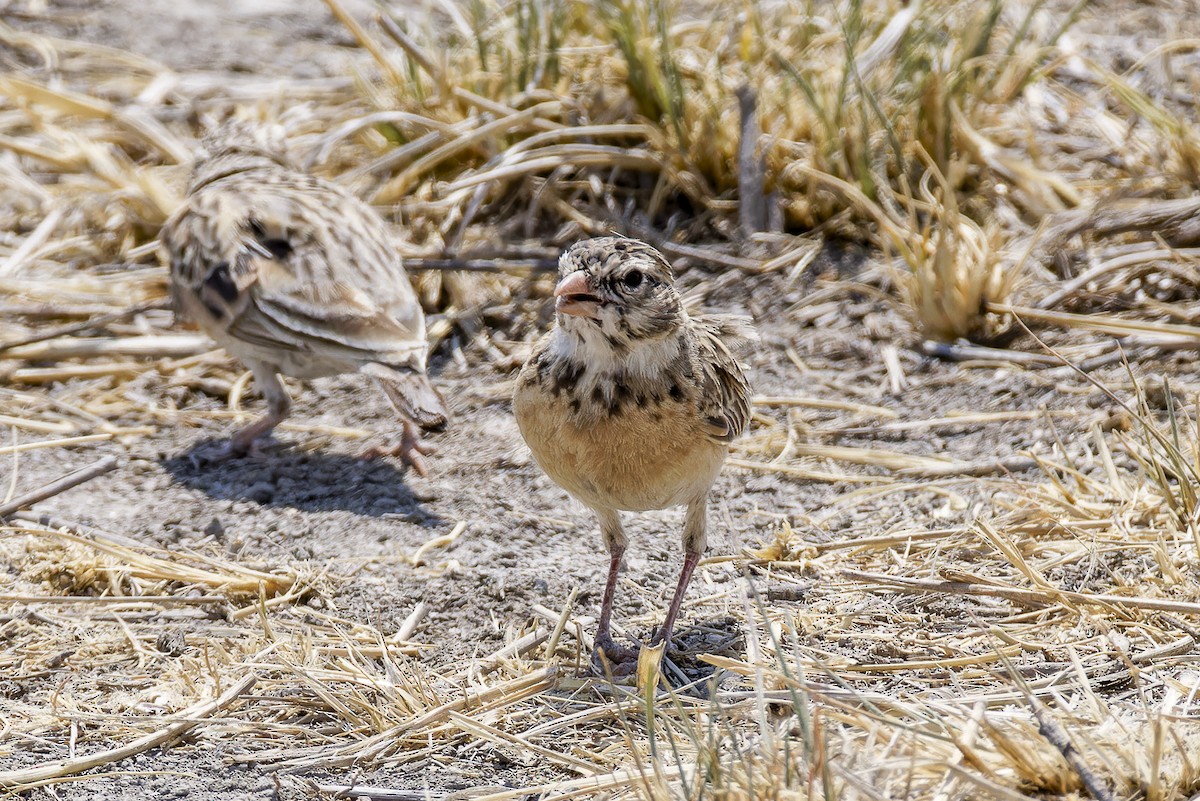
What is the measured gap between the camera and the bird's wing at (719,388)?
13.4 ft

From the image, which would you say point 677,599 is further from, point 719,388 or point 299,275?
point 299,275

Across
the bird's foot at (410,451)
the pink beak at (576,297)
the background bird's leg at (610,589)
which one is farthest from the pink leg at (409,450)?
the pink beak at (576,297)

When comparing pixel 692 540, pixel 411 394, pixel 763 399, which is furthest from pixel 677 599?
pixel 763 399

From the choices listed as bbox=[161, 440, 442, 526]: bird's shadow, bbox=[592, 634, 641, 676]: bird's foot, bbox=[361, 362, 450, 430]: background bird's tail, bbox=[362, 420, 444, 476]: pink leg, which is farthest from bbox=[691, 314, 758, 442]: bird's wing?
bbox=[362, 420, 444, 476]: pink leg

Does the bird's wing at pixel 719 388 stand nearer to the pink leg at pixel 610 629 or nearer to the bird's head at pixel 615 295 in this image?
the bird's head at pixel 615 295

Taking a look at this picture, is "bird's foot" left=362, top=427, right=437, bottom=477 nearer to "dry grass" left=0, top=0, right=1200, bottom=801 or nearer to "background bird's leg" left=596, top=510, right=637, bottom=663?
"dry grass" left=0, top=0, right=1200, bottom=801

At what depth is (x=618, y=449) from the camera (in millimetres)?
3930

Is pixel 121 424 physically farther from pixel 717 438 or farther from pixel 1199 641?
pixel 1199 641

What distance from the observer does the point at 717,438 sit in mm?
4148

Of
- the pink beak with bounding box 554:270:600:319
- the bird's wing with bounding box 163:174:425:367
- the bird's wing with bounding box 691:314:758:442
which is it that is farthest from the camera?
the bird's wing with bounding box 163:174:425:367

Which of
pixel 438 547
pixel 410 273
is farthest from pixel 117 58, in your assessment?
pixel 438 547

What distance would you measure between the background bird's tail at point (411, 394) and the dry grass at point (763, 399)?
83 cm

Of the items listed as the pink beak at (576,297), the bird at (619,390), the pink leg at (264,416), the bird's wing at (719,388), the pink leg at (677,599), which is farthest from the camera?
the pink leg at (264,416)

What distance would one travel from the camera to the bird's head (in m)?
3.85
